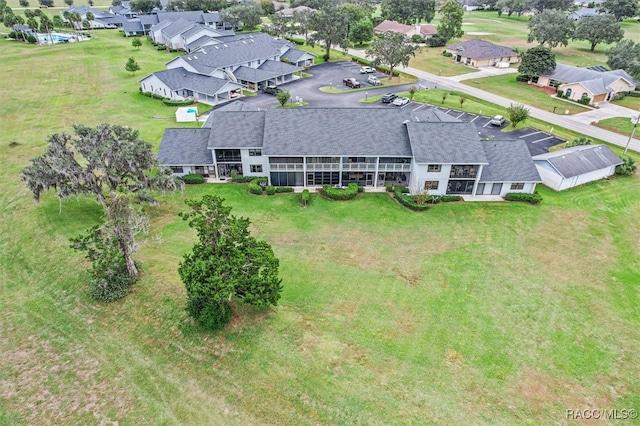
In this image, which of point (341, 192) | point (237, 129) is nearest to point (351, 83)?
point (237, 129)

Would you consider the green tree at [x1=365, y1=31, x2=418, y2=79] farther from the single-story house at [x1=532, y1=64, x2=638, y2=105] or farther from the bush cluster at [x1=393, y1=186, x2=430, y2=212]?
the bush cluster at [x1=393, y1=186, x2=430, y2=212]

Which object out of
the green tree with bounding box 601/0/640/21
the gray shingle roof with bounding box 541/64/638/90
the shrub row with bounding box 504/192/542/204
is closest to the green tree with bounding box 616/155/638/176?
the shrub row with bounding box 504/192/542/204

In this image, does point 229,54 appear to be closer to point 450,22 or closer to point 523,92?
point 523,92

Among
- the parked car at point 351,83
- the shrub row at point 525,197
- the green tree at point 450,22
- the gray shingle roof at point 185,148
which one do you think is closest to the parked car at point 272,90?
the parked car at point 351,83

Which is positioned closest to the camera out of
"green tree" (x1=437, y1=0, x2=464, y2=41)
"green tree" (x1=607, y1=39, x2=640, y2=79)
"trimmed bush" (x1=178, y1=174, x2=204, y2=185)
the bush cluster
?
the bush cluster

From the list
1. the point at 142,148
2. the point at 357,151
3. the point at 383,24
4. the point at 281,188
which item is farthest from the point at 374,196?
the point at 383,24

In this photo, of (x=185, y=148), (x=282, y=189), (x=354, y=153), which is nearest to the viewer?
(x=354, y=153)

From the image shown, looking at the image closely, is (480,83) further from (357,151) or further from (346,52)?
(357,151)
